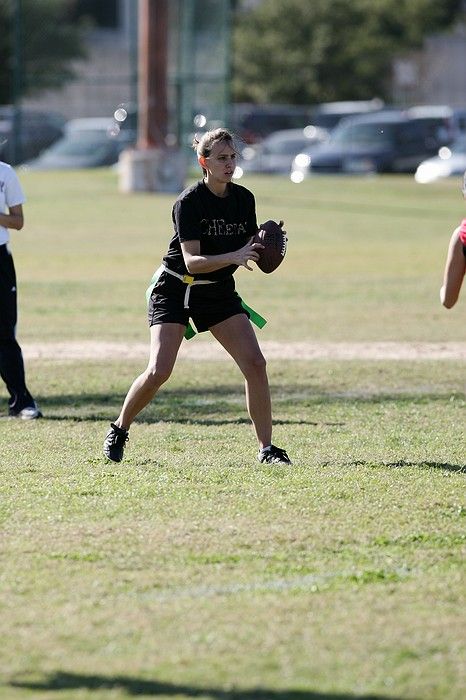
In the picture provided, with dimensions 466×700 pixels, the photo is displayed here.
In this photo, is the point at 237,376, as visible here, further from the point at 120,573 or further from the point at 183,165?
the point at 183,165

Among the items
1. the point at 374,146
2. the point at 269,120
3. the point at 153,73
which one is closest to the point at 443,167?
the point at 374,146

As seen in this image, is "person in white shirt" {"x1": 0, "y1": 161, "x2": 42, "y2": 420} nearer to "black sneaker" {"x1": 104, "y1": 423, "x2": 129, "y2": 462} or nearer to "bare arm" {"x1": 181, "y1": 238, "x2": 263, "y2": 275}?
"black sneaker" {"x1": 104, "y1": 423, "x2": 129, "y2": 462}

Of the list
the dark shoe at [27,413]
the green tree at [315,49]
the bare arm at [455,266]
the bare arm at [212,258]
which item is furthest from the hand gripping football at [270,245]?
the green tree at [315,49]

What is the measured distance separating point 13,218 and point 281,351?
4248 mm

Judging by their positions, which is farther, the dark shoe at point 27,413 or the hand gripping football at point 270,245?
the dark shoe at point 27,413

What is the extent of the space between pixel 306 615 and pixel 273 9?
5737 centimetres

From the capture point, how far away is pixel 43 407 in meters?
9.95

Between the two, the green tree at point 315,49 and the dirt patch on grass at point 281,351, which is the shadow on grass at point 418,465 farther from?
the green tree at point 315,49

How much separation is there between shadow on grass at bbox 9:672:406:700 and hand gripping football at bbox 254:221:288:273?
3326mm

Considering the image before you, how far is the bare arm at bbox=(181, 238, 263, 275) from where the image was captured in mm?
7125

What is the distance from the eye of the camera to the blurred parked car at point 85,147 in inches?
1613

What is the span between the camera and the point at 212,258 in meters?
7.14

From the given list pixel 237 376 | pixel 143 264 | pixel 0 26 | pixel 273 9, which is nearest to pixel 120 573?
pixel 237 376

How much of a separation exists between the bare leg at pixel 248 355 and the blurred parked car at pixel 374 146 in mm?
34221
